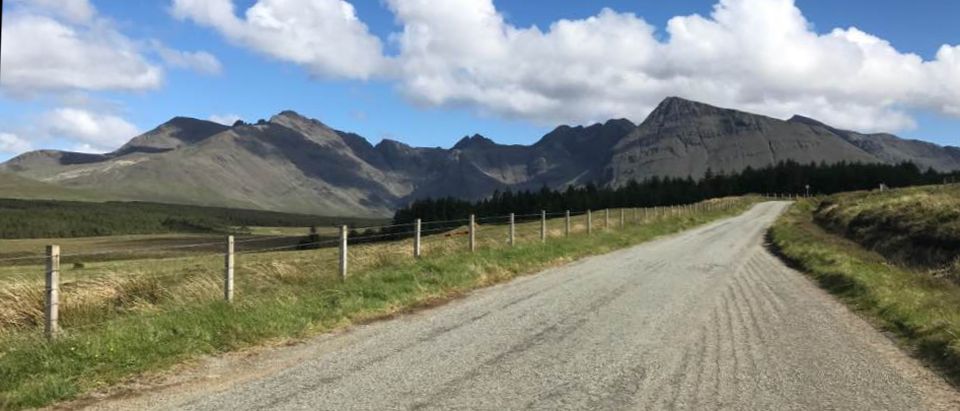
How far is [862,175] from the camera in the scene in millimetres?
168875

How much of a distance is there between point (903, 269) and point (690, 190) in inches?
6416

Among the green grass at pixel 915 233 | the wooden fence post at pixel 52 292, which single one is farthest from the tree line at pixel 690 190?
the wooden fence post at pixel 52 292

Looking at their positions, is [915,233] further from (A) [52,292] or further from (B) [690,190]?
(B) [690,190]

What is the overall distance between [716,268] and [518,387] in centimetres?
1541

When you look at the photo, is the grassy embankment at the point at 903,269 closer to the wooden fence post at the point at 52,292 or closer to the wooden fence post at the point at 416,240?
the wooden fence post at the point at 416,240

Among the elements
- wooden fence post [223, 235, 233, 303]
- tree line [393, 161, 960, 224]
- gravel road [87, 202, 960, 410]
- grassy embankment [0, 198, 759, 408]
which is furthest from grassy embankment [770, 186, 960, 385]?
tree line [393, 161, 960, 224]

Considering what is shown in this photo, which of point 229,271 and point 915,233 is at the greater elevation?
point 229,271

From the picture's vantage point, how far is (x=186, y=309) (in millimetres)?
10898

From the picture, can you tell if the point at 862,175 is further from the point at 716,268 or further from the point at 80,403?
the point at 80,403

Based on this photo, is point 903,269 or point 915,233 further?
point 915,233

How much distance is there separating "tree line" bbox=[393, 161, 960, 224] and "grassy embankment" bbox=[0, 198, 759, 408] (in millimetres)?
130970

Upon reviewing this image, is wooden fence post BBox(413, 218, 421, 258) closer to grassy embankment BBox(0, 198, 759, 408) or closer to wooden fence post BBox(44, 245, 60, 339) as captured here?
grassy embankment BBox(0, 198, 759, 408)

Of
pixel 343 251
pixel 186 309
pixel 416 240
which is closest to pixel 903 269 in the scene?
pixel 416 240

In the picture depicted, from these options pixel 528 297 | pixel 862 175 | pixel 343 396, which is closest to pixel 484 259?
pixel 528 297
